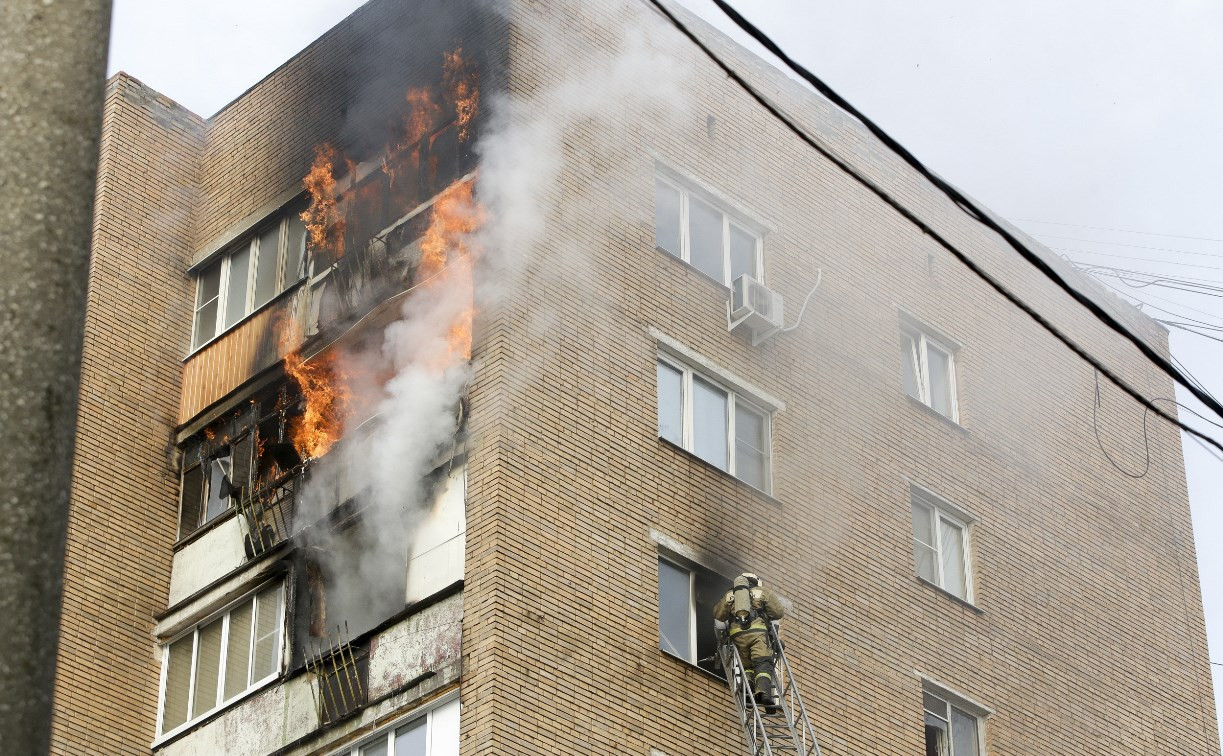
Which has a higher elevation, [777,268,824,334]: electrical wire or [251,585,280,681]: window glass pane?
[777,268,824,334]: electrical wire

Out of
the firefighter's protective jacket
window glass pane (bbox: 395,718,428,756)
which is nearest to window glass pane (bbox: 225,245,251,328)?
window glass pane (bbox: 395,718,428,756)

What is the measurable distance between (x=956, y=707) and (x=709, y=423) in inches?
158

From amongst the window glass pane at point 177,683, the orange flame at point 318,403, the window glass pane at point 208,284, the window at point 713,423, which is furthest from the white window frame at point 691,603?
the window glass pane at point 208,284

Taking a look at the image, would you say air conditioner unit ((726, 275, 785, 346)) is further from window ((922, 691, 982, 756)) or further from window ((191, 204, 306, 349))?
window ((191, 204, 306, 349))

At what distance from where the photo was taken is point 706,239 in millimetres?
20969

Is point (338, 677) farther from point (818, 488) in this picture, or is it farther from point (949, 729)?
point (949, 729)

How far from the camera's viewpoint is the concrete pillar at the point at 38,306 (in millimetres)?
4121

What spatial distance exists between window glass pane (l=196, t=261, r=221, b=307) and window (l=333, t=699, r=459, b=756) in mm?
7068

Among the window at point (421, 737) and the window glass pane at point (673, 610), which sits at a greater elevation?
the window glass pane at point (673, 610)

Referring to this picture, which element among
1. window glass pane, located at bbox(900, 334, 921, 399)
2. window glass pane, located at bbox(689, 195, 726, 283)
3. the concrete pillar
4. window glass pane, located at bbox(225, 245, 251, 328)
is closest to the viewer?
the concrete pillar

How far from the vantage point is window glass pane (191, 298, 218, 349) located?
22.0m

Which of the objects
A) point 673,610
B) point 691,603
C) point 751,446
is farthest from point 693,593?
point 751,446

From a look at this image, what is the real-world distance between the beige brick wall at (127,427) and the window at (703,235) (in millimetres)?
5797

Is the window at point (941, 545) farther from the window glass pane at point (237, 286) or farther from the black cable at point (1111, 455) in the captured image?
the window glass pane at point (237, 286)
